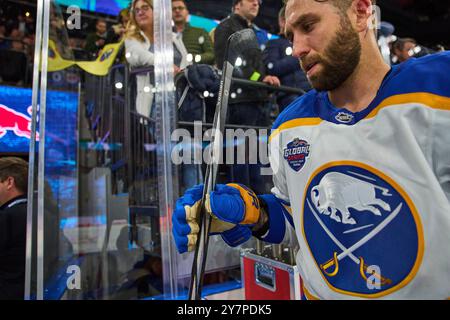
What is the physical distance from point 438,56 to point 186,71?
1209mm

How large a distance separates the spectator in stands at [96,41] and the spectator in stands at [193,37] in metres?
0.99

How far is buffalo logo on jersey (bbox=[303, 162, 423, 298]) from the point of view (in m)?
0.75

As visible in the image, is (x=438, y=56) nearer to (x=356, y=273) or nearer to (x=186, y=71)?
(x=356, y=273)

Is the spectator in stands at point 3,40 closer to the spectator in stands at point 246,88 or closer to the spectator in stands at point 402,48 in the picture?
the spectator in stands at point 246,88

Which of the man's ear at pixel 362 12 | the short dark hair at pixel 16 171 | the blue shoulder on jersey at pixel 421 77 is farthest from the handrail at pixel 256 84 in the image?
the blue shoulder on jersey at pixel 421 77

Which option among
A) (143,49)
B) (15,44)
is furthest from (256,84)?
(15,44)

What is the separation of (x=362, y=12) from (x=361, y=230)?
0.58m

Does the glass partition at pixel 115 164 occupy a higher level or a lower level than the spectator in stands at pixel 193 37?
lower

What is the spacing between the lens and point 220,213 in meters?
0.96

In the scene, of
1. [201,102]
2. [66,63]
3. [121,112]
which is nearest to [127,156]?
[121,112]

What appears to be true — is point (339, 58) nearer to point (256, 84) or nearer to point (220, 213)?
point (220, 213)

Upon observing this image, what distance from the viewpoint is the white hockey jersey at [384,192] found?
28.8 inches

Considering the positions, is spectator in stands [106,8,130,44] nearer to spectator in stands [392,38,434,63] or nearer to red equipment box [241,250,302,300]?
red equipment box [241,250,302,300]

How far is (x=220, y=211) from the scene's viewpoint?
96cm
